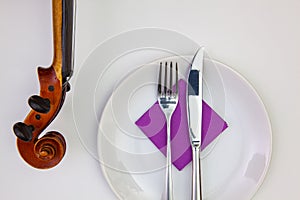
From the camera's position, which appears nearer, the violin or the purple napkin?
the violin

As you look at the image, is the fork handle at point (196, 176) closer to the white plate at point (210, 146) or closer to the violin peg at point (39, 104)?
the white plate at point (210, 146)

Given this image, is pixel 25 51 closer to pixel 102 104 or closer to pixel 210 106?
pixel 102 104

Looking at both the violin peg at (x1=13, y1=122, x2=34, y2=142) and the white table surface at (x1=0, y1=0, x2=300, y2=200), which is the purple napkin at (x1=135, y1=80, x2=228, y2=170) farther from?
the violin peg at (x1=13, y1=122, x2=34, y2=142)

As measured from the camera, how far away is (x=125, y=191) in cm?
79

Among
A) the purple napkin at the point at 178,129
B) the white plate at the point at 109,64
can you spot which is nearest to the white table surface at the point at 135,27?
the white plate at the point at 109,64

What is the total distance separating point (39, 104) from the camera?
2.17ft

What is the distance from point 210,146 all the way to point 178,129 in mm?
73

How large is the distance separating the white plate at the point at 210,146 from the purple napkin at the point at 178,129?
0.04ft

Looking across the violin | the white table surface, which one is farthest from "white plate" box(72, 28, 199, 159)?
the violin

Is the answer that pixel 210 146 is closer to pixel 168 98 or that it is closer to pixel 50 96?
pixel 168 98

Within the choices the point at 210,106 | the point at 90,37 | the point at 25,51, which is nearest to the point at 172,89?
the point at 210,106

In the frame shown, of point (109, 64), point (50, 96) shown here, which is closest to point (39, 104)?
point (50, 96)

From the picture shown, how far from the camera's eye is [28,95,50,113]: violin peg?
662 mm

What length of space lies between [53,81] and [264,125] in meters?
0.42
